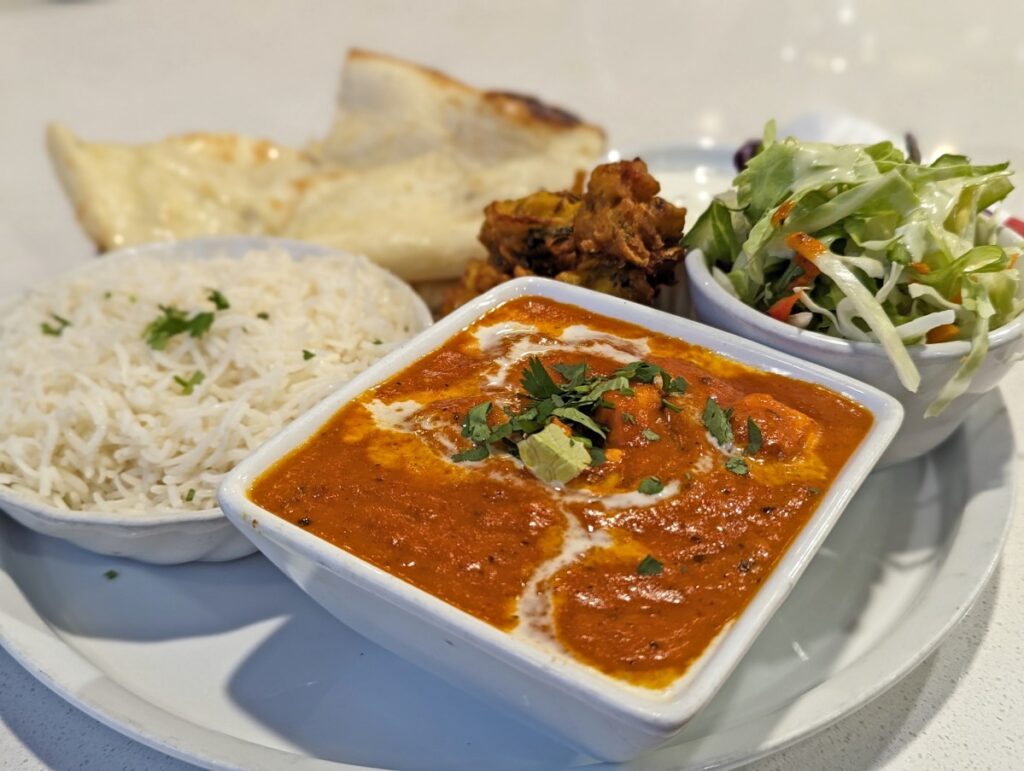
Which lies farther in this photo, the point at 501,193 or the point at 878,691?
the point at 501,193

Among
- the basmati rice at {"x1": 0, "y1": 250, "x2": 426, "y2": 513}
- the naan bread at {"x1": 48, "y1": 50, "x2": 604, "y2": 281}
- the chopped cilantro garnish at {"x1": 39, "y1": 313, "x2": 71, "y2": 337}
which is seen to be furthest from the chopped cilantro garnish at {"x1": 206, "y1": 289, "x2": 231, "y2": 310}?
the naan bread at {"x1": 48, "y1": 50, "x2": 604, "y2": 281}

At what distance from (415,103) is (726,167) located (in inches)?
56.8

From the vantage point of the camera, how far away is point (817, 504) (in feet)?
5.70

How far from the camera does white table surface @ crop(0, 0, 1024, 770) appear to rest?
16.5 ft

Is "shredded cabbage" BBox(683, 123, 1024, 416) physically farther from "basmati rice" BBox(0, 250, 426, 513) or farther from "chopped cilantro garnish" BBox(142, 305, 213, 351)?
"chopped cilantro garnish" BBox(142, 305, 213, 351)

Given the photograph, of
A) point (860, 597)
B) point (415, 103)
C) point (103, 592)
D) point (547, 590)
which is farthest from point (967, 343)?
point (415, 103)

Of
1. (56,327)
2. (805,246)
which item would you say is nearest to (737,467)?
(805,246)

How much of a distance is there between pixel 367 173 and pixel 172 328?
1528 mm

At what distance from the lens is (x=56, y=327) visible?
293cm

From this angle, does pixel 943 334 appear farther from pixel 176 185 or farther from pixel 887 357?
pixel 176 185

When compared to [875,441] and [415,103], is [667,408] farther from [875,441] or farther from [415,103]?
[415,103]

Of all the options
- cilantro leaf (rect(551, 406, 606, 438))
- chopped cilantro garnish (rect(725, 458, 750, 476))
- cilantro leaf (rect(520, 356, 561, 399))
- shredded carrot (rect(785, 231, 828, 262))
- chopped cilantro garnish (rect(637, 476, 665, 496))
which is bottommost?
chopped cilantro garnish (rect(637, 476, 665, 496))

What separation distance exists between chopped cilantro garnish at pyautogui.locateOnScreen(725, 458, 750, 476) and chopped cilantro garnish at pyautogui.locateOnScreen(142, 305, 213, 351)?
1.75 meters

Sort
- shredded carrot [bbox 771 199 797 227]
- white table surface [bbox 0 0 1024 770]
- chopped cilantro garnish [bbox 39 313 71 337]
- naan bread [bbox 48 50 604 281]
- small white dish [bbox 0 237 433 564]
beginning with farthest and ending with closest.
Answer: white table surface [bbox 0 0 1024 770] < naan bread [bbox 48 50 604 281] < chopped cilantro garnish [bbox 39 313 71 337] < shredded carrot [bbox 771 199 797 227] < small white dish [bbox 0 237 433 564]
